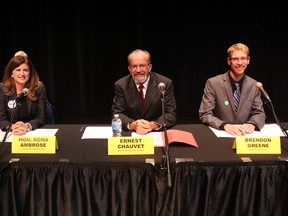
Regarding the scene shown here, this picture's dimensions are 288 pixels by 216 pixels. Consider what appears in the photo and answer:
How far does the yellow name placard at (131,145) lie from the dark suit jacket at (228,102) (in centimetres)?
97

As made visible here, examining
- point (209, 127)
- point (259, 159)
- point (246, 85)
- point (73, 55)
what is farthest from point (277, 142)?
point (73, 55)

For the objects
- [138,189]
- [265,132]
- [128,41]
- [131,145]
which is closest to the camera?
[138,189]

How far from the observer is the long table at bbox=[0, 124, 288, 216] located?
6.79 ft

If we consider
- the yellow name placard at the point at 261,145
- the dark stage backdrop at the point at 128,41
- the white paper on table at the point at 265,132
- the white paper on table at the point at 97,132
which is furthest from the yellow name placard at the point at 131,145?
the dark stage backdrop at the point at 128,41

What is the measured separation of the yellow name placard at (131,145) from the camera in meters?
2.19

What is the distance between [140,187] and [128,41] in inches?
154

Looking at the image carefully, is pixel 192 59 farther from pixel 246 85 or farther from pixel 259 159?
pixel 259 159

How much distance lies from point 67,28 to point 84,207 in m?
4.10

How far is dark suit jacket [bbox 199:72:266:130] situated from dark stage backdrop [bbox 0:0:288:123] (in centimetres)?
270

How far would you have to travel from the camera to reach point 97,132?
2.69m

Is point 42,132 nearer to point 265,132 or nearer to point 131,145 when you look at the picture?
point 131,145

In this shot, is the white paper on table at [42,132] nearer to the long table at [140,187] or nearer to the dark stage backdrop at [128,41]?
the long table at [140,187]

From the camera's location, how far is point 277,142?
2.21 metres

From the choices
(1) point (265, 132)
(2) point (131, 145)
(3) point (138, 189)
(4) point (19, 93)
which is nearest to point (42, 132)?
(4) point (19, 93)
